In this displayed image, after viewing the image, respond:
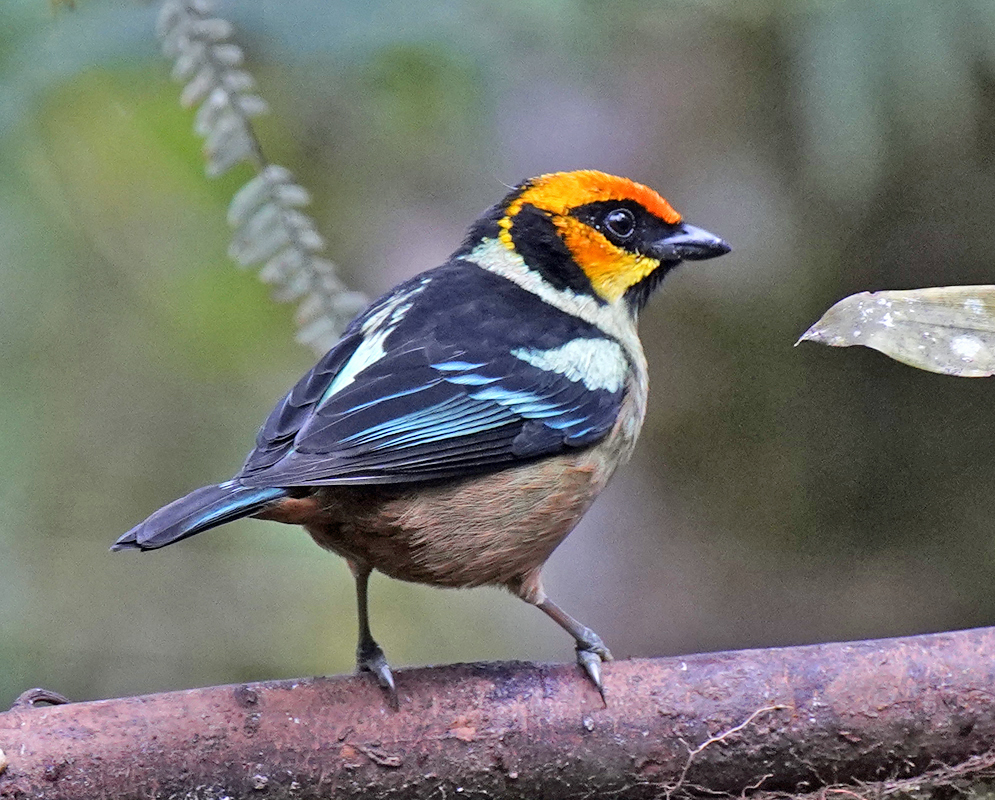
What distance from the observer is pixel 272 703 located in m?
2.73

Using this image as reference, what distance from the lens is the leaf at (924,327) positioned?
7.88 ft

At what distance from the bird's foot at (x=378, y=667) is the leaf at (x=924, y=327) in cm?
116

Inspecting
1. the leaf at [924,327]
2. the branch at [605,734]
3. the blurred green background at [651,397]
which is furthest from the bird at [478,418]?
the leaf at [924,327]

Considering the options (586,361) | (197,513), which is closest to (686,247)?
(586,361)

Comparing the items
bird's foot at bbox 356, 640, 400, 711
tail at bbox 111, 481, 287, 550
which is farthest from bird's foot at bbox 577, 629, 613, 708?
tail at bbox 111, 481, 287, 550

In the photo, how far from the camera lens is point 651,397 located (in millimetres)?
5172

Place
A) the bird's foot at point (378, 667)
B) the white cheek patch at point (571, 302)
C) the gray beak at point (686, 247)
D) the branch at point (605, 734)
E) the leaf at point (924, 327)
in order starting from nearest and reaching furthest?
the leaf at point (924, 327)
the branch at point (605, 734)
the bird's foot at point (378, 667)
the white cheek patch at point (571, 302)
the gray beak at point (686, 247)

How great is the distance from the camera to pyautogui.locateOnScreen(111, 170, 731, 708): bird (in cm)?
292

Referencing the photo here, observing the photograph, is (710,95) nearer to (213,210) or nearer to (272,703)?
(213,210)

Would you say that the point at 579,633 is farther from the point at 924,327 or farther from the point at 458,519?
the point at 924,327

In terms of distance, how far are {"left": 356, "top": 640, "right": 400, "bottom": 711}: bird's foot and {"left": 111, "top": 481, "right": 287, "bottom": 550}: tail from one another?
454 mm

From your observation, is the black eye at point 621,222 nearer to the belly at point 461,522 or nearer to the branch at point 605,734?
the belly at point 461,522

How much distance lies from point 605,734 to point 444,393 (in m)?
0.92

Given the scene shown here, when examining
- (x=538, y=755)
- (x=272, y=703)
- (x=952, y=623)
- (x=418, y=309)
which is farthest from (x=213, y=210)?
(x=952, y=623)
